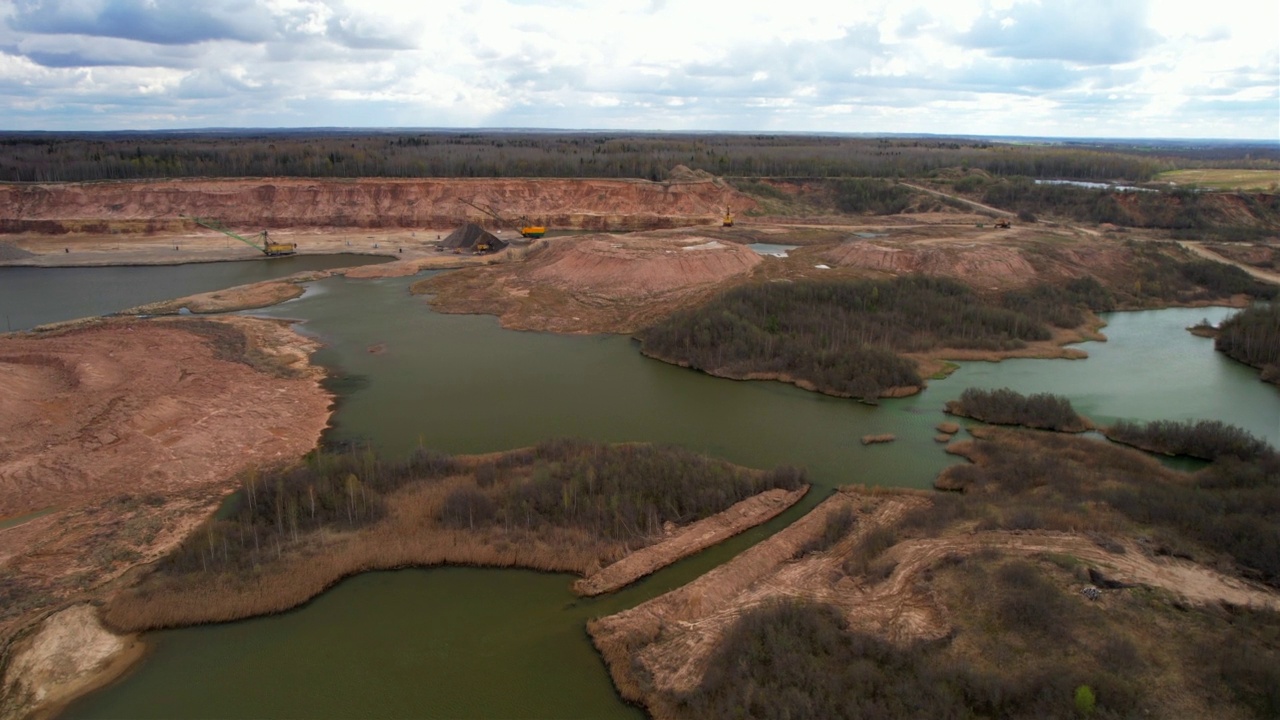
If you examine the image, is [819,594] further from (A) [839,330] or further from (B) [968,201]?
(B) [968,201]

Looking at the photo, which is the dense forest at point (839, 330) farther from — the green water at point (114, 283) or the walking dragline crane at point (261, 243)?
the walking dragline crane at point (261, 243)

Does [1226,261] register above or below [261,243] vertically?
above

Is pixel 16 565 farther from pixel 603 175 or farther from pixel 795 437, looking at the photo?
pixel 603 175

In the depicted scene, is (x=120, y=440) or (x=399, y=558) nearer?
(x=399, y=558)

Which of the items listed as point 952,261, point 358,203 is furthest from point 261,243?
point 952,261

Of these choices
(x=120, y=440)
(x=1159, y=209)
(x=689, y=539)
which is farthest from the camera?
(x=1159, y=209)

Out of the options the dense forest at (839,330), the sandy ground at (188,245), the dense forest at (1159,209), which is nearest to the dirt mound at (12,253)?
the sandy ground at (188,245)

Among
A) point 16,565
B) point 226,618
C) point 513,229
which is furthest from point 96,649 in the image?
point 513,229

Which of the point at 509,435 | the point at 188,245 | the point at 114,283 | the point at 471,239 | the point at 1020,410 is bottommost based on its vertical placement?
the point at 509,435
